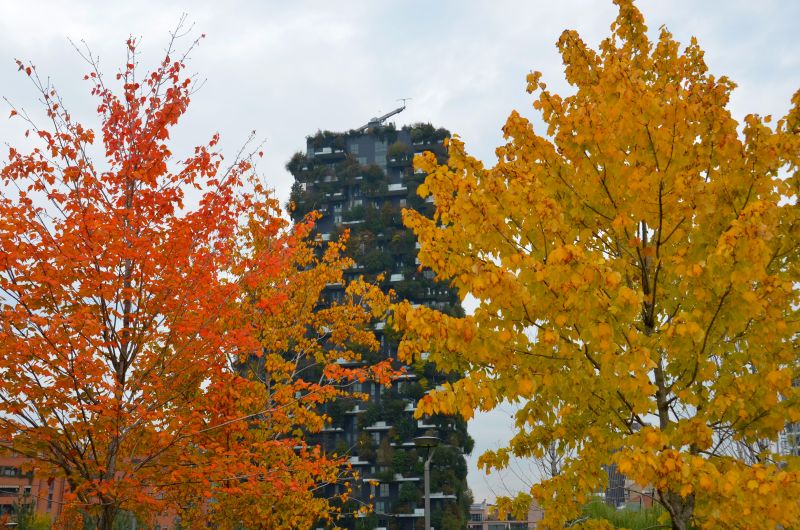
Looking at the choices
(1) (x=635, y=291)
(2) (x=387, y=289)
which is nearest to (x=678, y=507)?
(1) (x=635, y=291)

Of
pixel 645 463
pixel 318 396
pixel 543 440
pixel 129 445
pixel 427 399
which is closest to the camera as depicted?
pixel 645 463

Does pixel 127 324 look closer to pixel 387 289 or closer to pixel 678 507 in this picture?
pixel 678 507

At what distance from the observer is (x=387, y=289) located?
6831cm

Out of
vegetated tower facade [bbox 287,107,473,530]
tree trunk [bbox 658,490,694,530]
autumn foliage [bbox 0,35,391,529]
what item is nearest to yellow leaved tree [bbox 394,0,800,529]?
tree trunk [bbox 658,490,694,530]

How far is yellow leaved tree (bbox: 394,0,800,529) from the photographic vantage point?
534 centimetres

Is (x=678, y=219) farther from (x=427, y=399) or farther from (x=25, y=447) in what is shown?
(x=25, y=447)

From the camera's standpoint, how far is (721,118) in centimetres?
638

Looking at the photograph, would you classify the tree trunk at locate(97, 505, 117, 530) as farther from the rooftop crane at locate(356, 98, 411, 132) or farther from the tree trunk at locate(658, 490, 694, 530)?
the rooftop crane at locate(356, 98, 411, 132)

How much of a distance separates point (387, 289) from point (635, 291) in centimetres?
6213

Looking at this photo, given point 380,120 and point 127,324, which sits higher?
point 380,120

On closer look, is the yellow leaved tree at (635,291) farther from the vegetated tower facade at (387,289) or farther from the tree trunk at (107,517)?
the vegetated tower facade at (387,289)

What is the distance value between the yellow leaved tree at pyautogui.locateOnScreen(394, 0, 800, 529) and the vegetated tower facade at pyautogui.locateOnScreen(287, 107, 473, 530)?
42.1 meters

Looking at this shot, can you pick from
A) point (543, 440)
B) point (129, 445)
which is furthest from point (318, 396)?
point (543, 440)

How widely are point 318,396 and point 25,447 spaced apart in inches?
188
